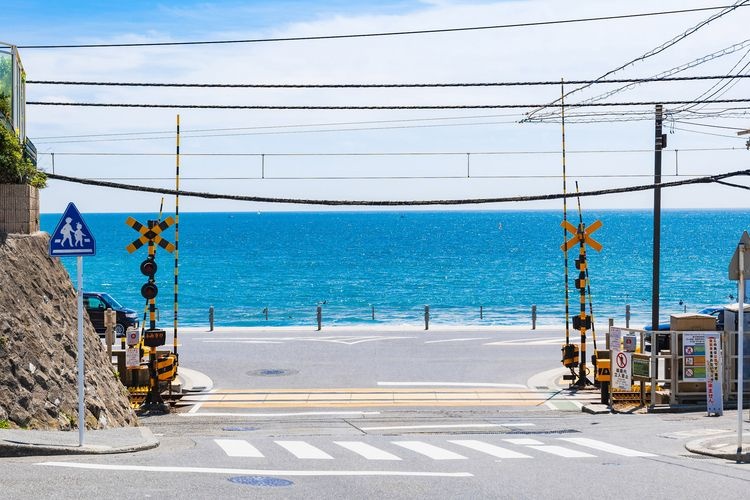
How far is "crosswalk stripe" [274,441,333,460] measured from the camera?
44.6 feet

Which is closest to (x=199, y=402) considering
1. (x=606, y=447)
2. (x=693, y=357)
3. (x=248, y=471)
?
(x=606, y=447)

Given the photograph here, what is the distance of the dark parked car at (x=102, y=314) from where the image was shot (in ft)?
124

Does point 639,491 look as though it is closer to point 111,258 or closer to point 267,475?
point 267,475

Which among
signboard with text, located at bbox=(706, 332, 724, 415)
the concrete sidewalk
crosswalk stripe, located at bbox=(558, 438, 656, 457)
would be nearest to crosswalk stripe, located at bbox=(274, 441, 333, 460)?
the concrete sidewalk

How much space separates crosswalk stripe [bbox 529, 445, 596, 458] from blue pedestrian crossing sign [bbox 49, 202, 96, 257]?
748 cm

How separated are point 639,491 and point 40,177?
12019 millimetres

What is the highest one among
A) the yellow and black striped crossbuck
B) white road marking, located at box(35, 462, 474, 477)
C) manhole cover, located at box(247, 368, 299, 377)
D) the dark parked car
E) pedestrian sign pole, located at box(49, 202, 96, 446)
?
the yellow and black striped crossbuck

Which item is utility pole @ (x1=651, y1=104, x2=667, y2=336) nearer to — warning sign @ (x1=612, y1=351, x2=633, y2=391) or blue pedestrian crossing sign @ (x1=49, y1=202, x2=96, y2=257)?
warning sign @ (x1=612, y1=351, x2=633, y2=391)

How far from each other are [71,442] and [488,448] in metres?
6.40

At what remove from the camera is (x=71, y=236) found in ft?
42.1

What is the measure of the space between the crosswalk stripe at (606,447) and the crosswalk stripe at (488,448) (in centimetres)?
151

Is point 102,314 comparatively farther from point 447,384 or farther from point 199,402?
point 447,384

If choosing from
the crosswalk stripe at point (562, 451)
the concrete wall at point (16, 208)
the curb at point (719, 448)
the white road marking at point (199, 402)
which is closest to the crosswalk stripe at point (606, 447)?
the crosswalk stripe at point (562, 451)

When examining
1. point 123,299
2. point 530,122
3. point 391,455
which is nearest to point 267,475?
point 391,455
